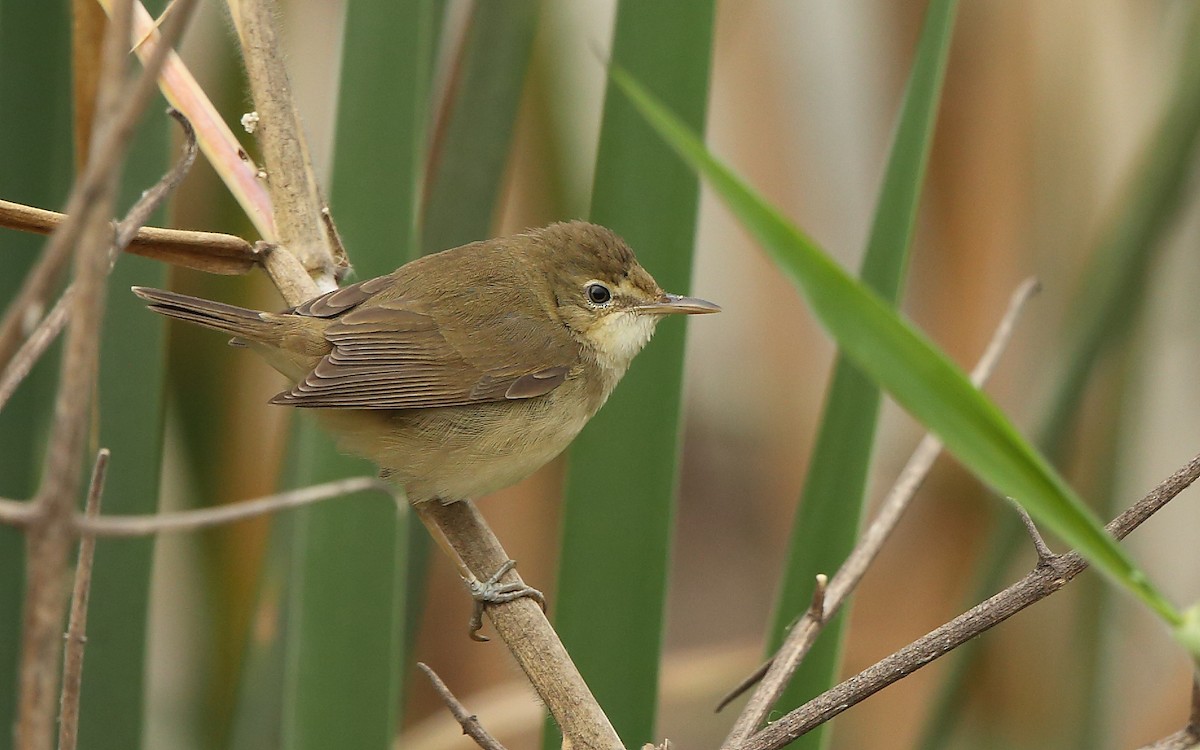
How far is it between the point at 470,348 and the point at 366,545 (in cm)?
52

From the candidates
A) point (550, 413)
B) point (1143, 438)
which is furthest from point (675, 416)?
point (1143, 438)

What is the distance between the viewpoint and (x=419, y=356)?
2.06m

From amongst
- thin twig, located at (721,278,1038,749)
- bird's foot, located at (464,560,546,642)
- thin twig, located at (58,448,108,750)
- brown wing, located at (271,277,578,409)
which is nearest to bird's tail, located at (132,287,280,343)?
brown wing, located at (271,277,578,409)

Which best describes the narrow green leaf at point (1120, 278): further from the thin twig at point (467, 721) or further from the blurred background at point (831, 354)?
the thin twig at point (467, 721)

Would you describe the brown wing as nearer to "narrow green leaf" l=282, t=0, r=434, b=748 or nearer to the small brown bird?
the small brown bird

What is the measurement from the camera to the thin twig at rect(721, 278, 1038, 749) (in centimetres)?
133

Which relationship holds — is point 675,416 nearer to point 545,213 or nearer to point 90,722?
point 90,722

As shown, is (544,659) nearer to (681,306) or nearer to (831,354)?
(681,306)

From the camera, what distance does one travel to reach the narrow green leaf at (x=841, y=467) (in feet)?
5.56

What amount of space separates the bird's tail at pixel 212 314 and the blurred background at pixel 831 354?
1.54ft

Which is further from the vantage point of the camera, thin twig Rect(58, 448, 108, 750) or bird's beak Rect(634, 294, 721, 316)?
bird's beak Rect(634, 294, 721, 316)

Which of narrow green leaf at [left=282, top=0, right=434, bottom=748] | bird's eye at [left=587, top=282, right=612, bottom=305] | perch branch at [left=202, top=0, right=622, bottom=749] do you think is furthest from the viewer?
bird's eye at [left=587, top=282, right=612, bottom=305]

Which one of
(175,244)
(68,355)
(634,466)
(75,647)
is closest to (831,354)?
(634,466)

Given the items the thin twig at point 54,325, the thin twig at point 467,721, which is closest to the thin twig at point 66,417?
the thin twig at point 54,325
